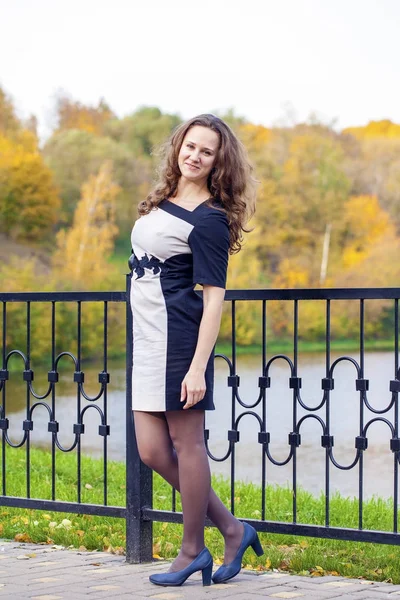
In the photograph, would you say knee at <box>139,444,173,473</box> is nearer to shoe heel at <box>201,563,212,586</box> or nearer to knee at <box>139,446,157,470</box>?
knee at <box>139,446,157,470</box>

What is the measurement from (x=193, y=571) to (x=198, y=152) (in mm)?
1636

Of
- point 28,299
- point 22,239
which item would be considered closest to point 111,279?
point 22,239

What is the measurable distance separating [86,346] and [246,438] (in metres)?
26.0

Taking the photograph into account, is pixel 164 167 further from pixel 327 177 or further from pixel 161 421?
pixel 327 177

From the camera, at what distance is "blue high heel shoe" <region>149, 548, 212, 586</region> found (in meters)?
3.83

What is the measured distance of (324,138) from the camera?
58.6m

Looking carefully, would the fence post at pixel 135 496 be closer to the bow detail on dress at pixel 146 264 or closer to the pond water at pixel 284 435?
the bow detail on dress at pixel 146 264

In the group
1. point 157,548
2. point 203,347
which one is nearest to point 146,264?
point 203,347

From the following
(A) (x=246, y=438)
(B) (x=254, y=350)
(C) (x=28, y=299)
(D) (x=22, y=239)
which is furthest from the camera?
(D) (x=22, y=239)

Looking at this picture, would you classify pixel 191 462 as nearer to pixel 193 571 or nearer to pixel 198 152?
pixel 193 571

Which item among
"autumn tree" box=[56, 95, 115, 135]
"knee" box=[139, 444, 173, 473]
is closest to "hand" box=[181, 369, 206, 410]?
"knee" box=[139, 444, 173, 473]

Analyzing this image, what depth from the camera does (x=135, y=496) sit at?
177 inches

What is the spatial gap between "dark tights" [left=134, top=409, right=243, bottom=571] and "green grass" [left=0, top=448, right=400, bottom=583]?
530 millimetres

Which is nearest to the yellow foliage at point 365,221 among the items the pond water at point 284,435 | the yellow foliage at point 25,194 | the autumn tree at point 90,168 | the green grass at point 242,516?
the autumn tree at point 90,168
